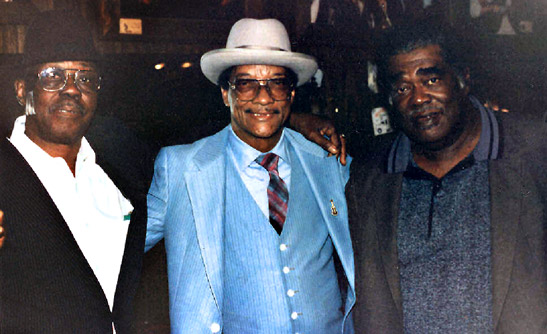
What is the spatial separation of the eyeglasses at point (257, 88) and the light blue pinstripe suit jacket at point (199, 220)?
273 millimetres

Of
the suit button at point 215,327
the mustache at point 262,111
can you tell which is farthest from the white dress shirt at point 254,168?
the suit button at point 215,327

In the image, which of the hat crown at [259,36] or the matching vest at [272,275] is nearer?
the matching vest at [272,275]

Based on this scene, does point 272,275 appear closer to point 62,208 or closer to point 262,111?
point 262,111

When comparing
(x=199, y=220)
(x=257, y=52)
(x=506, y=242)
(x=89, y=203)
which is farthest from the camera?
(x=257, y=52)

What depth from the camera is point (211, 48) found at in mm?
4191

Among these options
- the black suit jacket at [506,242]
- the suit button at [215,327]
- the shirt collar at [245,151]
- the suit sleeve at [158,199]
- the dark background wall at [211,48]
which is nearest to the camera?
the black suit jacket at [506,242]

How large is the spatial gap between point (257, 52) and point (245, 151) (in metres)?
0.52

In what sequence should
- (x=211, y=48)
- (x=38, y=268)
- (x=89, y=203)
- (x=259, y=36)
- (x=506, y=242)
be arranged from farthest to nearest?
(x=211, y=48), (x=259, y=36), (x=89, y=203), (x=506, y=242), (x=38, y=268)

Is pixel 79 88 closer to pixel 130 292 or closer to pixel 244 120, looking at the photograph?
pixel 244 120

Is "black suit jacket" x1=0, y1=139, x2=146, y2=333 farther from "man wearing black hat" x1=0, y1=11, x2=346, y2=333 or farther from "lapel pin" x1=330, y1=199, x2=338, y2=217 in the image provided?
"lapel pin" x1=330, y1=199, x2=338, y2=217

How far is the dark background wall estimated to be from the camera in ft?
12.5

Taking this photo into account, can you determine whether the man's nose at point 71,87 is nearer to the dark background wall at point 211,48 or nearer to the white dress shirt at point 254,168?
the white dress shirt at point 254,168

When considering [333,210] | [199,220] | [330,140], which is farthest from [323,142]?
[199,220]

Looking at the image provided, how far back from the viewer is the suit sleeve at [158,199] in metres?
2.34
